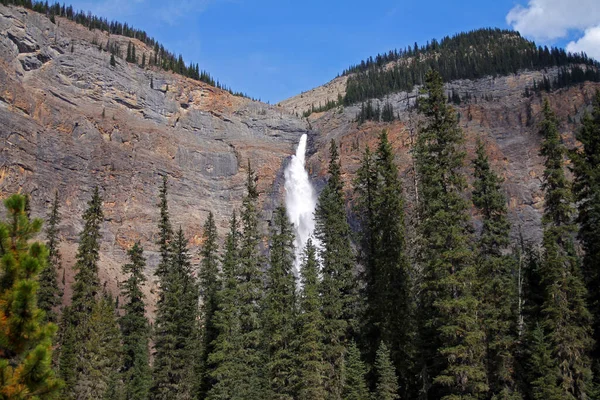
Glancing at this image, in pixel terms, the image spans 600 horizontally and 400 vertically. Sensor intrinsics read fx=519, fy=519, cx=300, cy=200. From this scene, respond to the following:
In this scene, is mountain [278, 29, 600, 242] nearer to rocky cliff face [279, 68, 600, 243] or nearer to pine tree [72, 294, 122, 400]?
rocky cliff face [279, 68, 600, 243]

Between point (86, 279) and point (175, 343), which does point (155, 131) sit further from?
point (175, 343)

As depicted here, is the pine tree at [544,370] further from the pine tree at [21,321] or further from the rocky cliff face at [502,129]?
the rocky cliff face at [502,129]

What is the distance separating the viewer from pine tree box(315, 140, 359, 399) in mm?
28812

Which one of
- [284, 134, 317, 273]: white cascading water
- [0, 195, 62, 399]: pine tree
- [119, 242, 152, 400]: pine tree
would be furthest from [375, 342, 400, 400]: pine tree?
[284, 134, 317, 273]: white cascading water

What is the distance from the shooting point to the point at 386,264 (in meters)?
29.4

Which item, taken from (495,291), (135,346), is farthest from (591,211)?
(135,346)

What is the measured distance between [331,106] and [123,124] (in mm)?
68172

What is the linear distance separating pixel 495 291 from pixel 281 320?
12.1 meters

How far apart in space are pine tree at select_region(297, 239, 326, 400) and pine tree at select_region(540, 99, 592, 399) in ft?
36.6

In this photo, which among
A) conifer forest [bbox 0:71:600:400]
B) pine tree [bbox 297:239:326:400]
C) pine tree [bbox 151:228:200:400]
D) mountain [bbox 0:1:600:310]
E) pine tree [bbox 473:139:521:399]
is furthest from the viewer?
mountain [bbox 0:1:600:310]

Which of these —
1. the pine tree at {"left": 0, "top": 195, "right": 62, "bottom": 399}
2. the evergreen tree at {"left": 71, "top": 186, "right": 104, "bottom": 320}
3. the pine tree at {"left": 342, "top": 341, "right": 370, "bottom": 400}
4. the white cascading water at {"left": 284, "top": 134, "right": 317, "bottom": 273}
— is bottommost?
the pine tree at {"left": 342, "top": 341, "right": 370, "bottom": 400}

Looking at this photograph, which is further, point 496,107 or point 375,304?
point 496,107

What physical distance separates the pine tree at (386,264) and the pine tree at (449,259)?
4163mm

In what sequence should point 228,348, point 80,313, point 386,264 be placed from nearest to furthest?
point 386,264 → point 228,348 → point 80,313
